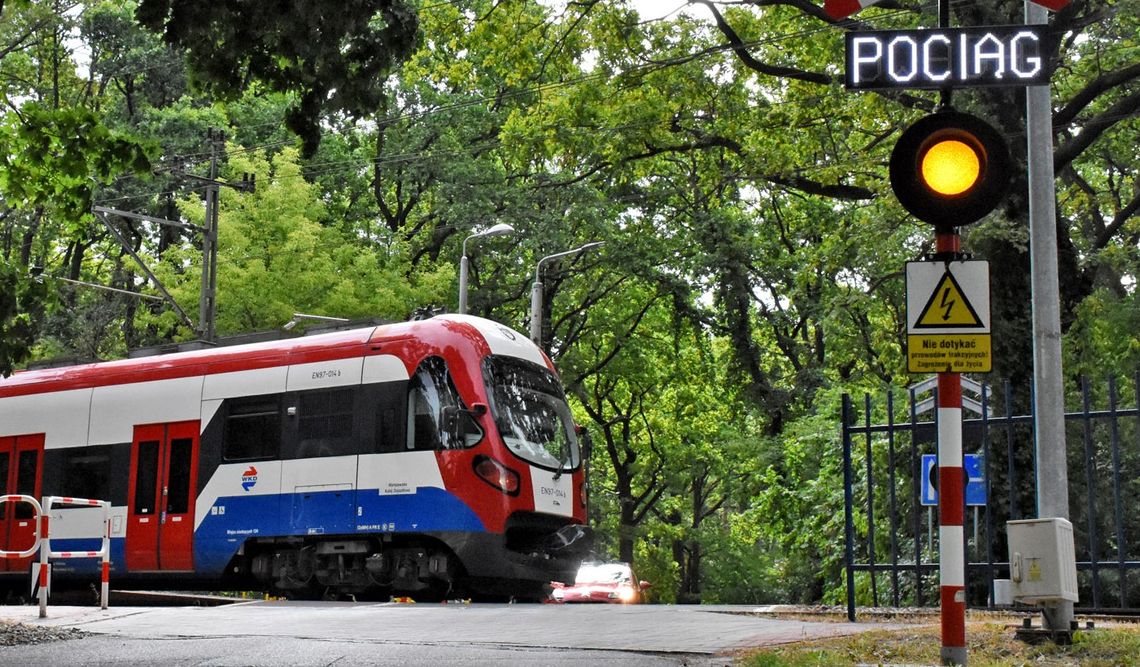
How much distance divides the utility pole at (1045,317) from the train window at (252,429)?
34.0 feet

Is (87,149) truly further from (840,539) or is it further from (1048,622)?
(840,539)

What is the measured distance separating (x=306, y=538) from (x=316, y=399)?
1.84 meters

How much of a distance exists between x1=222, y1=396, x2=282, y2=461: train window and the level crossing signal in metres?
13.9

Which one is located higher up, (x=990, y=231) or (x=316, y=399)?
(x=990, y=231)

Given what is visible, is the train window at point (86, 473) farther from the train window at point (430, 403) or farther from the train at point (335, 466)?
the train window at point (430, 403)

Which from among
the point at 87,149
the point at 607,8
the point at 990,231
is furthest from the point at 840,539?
the point at 87,149

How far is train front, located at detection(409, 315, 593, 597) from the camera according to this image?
18.4 m

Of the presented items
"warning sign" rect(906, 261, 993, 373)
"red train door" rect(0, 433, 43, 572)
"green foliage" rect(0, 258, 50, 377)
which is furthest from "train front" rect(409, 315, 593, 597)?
"warning sign" rect(906, 261, 993, 373)

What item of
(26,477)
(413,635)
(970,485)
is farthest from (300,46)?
(26,477)

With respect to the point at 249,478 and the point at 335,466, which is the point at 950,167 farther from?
the point at 249,478

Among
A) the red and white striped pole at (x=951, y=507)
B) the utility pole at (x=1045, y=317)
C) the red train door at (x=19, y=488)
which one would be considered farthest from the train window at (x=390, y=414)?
the red and white striped pole at (x=951, y=507)

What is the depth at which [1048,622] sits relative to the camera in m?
9.12

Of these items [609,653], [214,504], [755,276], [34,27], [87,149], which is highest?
[34,27]

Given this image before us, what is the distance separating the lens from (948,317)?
7.72 m
